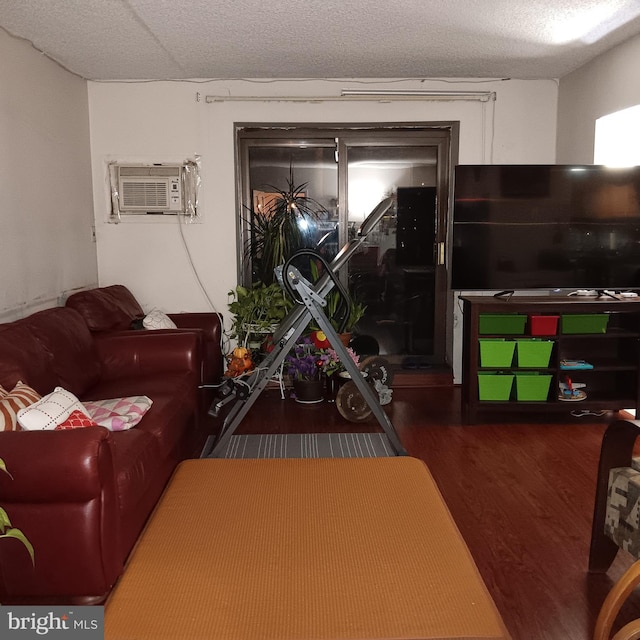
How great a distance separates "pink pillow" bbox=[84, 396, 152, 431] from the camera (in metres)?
2.66

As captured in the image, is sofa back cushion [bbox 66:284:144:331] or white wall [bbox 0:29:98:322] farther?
sofa back cushion [bbox 66:284:144:331]

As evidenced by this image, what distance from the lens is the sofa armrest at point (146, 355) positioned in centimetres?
373

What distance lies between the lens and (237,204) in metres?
5.04

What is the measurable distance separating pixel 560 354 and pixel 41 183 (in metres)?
3.46

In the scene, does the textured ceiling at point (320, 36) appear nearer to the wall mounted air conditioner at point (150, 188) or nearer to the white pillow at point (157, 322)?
the wall mounted air conditioner at point (150, 188)

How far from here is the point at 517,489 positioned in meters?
3.12

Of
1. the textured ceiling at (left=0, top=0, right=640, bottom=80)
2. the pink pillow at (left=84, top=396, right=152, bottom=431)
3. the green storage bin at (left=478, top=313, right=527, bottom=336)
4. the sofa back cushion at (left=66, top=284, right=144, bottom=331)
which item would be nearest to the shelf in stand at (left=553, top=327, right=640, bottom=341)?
the green storage bin at (left=478, top=313, right=527, bottom=336)

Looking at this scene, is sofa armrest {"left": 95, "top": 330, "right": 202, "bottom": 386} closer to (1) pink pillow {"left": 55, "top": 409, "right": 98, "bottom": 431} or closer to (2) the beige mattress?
(2) the beige mattress

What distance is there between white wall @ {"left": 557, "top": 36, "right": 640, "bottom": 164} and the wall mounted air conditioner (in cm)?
296

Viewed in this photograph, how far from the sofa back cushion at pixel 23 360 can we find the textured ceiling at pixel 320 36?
5.37 feet

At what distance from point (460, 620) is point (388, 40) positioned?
331 cm

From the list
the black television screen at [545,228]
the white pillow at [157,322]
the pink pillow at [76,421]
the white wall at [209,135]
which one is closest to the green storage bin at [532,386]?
the black television screen at [545,228]

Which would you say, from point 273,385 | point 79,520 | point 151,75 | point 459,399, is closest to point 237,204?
point 151,75

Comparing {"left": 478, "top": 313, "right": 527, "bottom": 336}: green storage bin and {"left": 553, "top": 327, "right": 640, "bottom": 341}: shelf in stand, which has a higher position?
{"left": 478, "top": 313, "right": 527, "bottom": 336}: green storage bin
